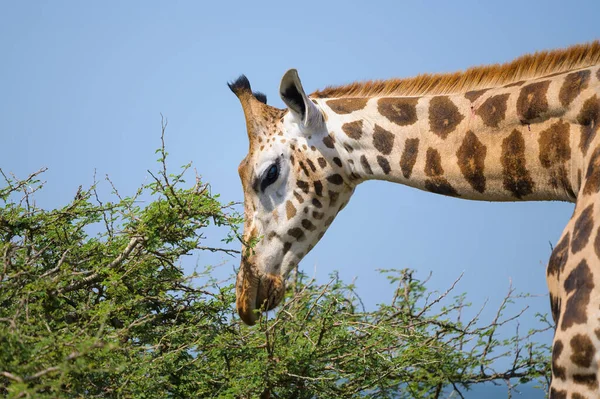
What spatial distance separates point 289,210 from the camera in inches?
197

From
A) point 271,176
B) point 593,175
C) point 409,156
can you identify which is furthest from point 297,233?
point 593,175

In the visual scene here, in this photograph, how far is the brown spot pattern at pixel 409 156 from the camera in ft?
14.5

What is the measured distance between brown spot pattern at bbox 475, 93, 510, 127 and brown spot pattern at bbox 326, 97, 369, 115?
33.8 inches

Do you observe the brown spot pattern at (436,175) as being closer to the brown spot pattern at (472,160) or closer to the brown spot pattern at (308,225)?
the brown spot pattern at (472,160)

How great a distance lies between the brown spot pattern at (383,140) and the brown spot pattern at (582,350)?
1717mm

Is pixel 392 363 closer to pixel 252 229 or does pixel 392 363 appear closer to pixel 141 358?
pixel 252 229

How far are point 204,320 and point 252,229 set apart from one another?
0.65m

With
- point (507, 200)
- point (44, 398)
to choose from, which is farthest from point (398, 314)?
point (44, 398)

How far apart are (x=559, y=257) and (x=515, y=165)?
2.07 feet

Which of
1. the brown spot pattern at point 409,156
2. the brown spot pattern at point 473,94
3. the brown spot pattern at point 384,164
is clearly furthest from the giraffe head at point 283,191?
the brown spot pattern at point 473,94

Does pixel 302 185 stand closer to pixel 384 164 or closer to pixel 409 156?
pixel 384 164

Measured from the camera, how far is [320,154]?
485 centimetres

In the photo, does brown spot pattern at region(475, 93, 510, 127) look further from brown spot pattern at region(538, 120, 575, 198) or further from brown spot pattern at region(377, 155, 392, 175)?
brown spot pattern at region(377, 155, 392, 175)

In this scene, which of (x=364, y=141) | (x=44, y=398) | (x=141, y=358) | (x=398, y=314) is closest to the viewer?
(x=44, y=398)
